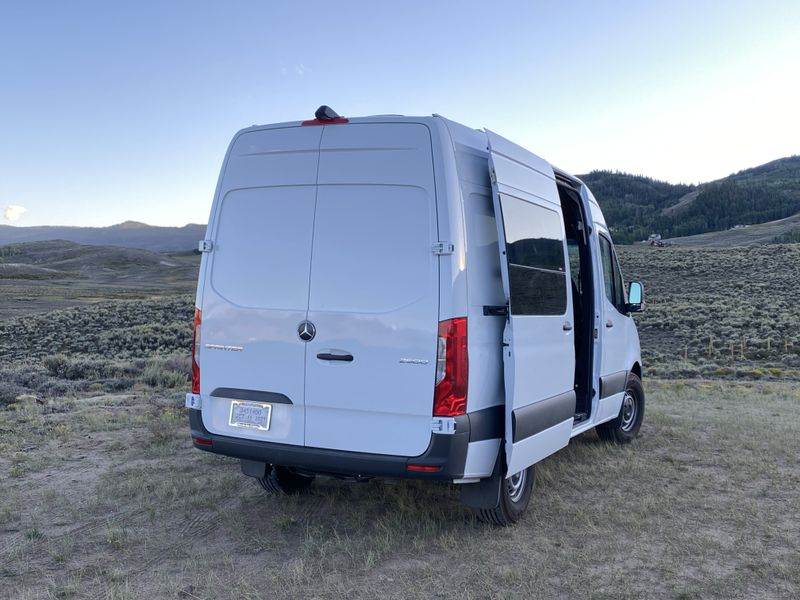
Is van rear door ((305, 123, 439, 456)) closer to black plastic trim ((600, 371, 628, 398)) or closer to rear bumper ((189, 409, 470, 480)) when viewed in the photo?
rear bumper ((189, 409, 470, 480))

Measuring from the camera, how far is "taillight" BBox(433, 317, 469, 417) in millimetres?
4035

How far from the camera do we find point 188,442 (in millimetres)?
7359

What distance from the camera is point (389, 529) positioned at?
15.4ft

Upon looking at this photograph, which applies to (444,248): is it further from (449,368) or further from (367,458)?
(367,458)

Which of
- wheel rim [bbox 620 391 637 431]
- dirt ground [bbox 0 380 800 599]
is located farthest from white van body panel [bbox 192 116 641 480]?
wheel rim [bbox 620 391 637 431]

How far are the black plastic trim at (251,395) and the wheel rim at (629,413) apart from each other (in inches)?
179

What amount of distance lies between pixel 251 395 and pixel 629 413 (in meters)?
4.91

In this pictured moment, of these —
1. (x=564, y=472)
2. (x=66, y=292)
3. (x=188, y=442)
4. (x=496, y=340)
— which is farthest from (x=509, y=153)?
(x=66, y=292)

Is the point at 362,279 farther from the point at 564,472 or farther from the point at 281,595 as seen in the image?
the point at 564,472

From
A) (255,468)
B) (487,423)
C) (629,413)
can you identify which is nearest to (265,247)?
(255,468)

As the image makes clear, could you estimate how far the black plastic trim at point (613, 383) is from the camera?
6477 mm

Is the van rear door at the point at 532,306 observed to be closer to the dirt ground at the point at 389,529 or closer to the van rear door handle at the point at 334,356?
the dirt ground at the point at 389,529

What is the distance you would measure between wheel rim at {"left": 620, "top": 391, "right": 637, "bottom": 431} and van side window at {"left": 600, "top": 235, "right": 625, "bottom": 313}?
46.6 inches

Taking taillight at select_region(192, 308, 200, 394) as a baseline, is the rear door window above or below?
above
